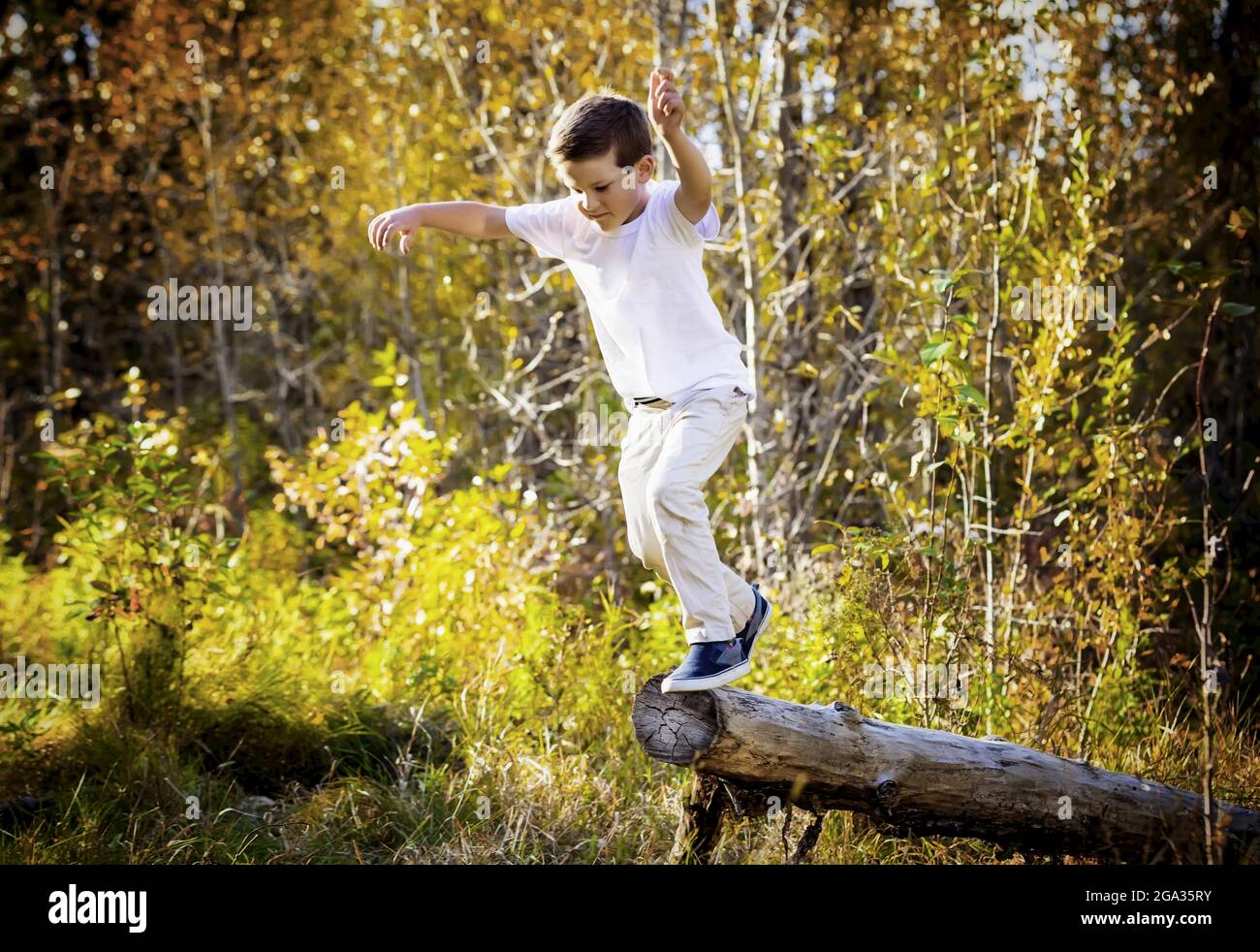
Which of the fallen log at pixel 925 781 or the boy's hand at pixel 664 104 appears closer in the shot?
the boy's hand at pixel 664 104

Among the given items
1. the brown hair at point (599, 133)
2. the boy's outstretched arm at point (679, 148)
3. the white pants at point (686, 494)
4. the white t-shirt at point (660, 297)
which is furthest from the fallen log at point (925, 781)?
the brown hair at point (599, 133)

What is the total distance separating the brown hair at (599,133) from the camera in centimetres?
335

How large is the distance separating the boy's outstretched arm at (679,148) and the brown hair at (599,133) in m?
0.11

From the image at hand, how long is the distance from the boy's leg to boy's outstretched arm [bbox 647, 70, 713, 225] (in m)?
0.54

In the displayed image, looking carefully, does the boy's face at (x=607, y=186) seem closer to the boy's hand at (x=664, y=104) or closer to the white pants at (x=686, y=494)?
the boy's hand at (x=664, y=104)

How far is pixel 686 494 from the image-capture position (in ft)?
11.2

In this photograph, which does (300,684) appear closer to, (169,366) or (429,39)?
(429,39)

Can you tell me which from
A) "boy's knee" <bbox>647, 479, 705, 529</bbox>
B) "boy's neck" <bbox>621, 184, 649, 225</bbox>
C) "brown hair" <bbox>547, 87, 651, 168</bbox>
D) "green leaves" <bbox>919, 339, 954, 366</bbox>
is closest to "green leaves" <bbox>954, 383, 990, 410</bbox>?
"green leaves" <bbox>919, 339, 954, 366</bbox>

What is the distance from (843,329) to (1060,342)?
2.54 metres

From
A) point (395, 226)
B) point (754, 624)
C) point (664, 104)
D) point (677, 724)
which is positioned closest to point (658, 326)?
point (664, 104)

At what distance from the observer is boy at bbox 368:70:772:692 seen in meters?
3.39

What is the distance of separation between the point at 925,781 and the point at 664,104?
1959 mm

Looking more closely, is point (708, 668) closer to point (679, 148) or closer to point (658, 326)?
point (658, 326)

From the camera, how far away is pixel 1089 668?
4.93 m
